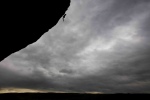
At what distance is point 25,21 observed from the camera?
5.20 meters

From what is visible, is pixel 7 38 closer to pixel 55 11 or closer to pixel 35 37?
pixel 35 37

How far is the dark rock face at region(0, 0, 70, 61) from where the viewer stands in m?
4.75

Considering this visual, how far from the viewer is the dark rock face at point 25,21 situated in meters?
4.75

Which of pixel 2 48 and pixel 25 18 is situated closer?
pixel 25 18
